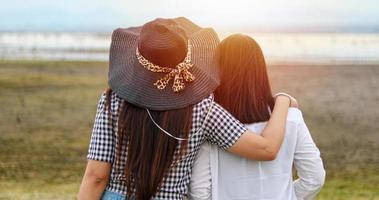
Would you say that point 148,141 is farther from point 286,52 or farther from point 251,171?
point 286,52

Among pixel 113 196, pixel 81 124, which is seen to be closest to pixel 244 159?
pixel 113 196

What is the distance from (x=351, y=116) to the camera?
479 inches

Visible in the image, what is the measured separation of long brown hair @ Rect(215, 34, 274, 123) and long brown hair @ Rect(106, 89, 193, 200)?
0.19m

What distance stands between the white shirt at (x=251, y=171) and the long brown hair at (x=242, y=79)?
65 millimetres

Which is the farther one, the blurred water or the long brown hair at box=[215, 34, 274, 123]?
the blurred water

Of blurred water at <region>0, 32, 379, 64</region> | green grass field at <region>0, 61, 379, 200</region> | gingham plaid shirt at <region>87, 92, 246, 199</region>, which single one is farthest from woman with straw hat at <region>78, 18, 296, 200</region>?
blurred water at <region>0, 32, 379, 64</region>

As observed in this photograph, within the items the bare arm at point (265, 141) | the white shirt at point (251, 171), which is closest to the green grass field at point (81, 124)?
the white shirt at point (251, 171)

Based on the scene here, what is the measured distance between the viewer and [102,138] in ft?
9.19

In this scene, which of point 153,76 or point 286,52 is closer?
point 153,76

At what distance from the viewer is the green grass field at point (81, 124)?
7.85 meters

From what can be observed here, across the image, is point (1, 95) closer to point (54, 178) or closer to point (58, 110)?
point (58, 110)

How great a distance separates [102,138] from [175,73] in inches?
12.9

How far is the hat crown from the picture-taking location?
2729 millimetres

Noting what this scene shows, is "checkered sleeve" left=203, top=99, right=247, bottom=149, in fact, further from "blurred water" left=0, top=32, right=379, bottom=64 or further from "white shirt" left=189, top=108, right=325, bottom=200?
"blurred water" left=0, top=32, right=379, bottom=64
